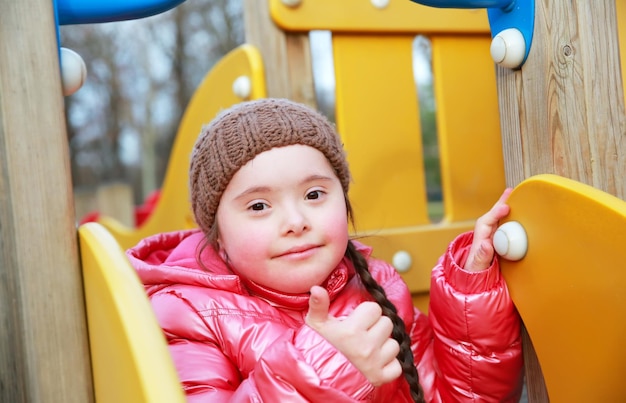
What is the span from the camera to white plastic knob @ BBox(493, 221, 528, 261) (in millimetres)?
1066

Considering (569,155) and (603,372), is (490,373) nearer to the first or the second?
(603,372)

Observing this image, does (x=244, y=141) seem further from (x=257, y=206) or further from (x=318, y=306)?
(x=318, y=306)

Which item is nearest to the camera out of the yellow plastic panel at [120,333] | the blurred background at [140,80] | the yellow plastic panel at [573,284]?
the yellow plastic panel at [120,333]

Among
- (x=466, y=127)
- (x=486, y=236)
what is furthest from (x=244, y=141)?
(x=466, y=127)

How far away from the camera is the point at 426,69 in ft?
22.1

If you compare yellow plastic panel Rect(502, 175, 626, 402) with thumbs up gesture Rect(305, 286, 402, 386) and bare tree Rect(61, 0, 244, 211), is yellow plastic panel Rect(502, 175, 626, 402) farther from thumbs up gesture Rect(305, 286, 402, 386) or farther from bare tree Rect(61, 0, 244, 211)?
bare tree Rect(61, 0, 244, 211)

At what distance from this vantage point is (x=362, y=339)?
2.97ft

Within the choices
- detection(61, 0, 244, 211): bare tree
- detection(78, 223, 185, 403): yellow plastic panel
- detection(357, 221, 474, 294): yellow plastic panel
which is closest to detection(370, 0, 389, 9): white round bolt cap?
detection(357, 221, 474, 294): yellow plastic panel

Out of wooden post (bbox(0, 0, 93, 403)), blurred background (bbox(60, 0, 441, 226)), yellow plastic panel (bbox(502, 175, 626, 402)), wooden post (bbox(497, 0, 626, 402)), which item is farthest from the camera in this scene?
blurred background (bbox(60, 0, 441, 226))

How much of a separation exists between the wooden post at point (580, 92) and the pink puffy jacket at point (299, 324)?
8.8 inches

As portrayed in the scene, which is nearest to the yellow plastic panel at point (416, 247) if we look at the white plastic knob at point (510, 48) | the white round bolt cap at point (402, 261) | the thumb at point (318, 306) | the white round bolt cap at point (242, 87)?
the white round bolt cap at point (402, 261)

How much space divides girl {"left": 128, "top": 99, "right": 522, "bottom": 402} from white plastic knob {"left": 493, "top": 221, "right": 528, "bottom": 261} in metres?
0.04

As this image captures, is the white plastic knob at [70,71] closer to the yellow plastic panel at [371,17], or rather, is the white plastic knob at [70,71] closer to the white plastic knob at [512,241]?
the white plastic knob at [512,241]

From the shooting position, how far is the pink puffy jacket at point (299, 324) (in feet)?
3.47
